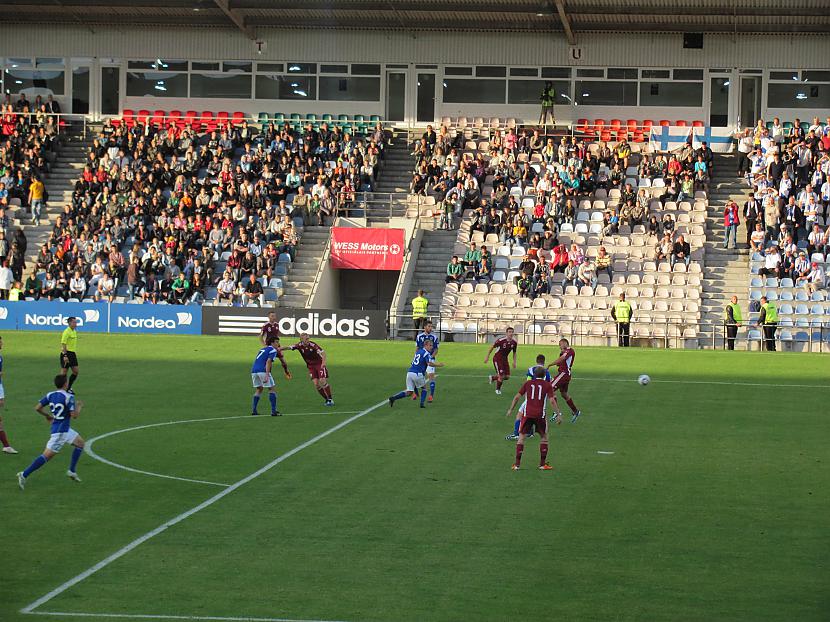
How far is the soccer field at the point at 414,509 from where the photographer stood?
48.5 ft

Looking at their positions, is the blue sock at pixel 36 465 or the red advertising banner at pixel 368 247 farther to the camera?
the red advertising banner at pixel 368 247

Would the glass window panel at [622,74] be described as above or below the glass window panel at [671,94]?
above

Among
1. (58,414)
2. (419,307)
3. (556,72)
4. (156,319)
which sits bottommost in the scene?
(58,414)

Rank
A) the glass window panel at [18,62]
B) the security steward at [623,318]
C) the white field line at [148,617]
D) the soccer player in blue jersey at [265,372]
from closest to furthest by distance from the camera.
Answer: the white field line at [148,617]
the soccer player in blue jersey at [265,372]
the security steward at [623,318]
the glass window panel at [18,62]

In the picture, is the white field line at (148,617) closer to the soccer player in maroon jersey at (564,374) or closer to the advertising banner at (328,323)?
the soccer player in maroon jersey at (564,374)

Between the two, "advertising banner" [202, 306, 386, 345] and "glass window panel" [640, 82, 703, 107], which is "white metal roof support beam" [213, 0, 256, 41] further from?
"glass window panel" [640, 82, 703, 107]

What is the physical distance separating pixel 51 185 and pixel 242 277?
13.5m

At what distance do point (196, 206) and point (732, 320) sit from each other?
2300 cm

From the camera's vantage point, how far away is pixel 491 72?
6097cm

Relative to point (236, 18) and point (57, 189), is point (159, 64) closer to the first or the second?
point (236, 18)

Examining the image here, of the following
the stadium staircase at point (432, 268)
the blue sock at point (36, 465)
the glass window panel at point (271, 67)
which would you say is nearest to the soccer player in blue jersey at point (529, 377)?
the blue sock at point (36, 465)

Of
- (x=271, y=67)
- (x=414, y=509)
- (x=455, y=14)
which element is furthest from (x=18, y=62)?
(x=414, y=509)

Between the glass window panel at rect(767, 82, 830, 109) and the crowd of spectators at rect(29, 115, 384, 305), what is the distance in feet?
58.5

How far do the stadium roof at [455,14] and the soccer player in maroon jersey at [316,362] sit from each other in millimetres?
29543
